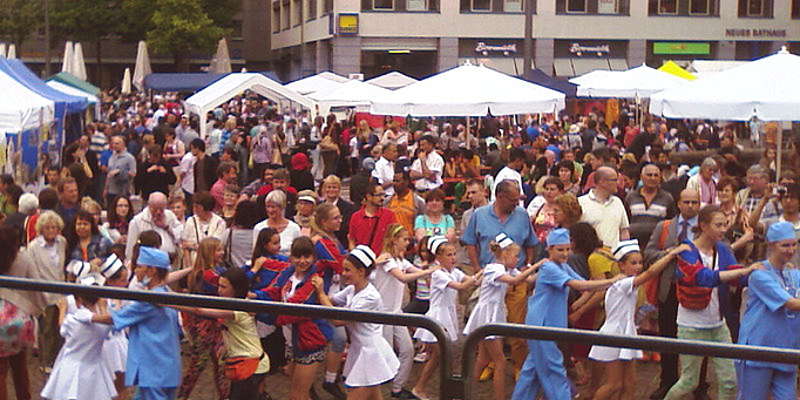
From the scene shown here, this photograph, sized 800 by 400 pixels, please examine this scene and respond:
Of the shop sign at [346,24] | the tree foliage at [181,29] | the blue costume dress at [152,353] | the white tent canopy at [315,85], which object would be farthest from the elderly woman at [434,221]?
the tree foliage at [181,29]

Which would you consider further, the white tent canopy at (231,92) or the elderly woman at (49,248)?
the white tent canopy at (231,92)

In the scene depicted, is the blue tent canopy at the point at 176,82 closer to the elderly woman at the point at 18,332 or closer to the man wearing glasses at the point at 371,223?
the man wearing glasses at the point at 371,223

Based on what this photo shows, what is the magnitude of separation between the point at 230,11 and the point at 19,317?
229 ft

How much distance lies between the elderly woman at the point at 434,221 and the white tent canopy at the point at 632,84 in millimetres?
15102

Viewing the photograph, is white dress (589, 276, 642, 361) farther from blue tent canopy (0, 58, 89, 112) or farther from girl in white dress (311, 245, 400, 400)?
blue tent canopy (0, 58, 89, 112)

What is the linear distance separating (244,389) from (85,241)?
4.43 meters

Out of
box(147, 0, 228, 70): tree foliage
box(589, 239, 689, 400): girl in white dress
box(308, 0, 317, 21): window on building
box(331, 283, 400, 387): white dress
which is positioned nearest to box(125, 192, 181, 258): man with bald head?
box(331, 283, 400, 387): white dress

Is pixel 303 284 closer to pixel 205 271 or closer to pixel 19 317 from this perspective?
pixel 205 271

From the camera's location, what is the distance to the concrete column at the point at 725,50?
5800cm

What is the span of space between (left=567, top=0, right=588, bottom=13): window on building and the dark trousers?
5280 centimetres

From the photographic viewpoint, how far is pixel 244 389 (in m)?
5.72

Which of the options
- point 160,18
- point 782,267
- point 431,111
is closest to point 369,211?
point 782,267

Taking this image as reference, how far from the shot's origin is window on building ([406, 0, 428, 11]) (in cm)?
5559

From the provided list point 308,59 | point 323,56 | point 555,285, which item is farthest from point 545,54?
point 555,285
